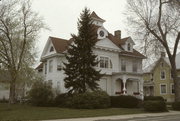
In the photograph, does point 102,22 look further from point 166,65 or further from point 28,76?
point 166,65

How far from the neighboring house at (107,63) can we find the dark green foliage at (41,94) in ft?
8.64

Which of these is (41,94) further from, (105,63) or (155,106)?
(155,106)

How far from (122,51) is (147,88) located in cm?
2530

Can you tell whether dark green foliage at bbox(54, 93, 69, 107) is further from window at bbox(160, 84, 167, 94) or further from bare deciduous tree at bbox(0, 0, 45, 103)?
window at bbox(160, 84, 167, 94)

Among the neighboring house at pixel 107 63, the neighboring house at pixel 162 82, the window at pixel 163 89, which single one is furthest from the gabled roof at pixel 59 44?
the window at pixel 163 89

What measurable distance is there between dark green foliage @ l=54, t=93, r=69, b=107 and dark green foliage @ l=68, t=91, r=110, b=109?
2.11 meters

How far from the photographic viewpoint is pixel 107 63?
117 feet

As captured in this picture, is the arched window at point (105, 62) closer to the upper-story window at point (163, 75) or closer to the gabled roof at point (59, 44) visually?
the gabled roof at point (59, 44)

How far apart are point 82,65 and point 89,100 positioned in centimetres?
449

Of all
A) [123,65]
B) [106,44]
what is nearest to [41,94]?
[106,44]

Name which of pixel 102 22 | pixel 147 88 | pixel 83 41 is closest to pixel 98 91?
pixel 83 41

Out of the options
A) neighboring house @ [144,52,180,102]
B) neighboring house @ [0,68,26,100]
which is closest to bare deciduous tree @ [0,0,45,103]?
neighboring house @ [0,68,26,100]

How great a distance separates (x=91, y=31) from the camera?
98.4 ft

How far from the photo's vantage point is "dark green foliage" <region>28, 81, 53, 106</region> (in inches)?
1200
